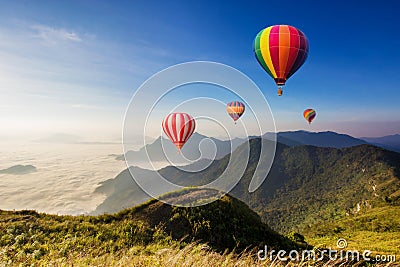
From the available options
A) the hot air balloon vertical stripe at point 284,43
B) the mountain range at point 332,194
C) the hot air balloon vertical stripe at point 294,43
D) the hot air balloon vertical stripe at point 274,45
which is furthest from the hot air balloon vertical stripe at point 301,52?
the mountain range at point 332,194

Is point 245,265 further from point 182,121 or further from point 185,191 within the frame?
point 182,121

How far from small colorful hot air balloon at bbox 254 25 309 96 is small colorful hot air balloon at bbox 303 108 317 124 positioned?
62.8 metres

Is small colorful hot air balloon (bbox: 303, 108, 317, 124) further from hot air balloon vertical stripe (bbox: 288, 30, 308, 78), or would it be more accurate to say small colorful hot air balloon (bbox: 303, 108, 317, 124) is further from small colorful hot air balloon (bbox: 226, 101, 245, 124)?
hot air balloon vertical stripe (bbox: 288, 30, 308, 78)

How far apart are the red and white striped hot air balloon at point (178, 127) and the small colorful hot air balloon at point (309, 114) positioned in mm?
67524

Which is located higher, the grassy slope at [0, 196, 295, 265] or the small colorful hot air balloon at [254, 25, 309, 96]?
the small colorful hot air balloon at [254, 25, 309, 96]

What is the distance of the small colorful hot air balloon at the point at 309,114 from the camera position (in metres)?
82.2

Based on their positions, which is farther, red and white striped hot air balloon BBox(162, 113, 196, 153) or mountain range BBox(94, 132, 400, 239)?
mountain range BBox(94, 132, 400, 239)

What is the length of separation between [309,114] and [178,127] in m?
70.7

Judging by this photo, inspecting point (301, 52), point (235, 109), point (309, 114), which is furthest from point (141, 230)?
point (309, 114)

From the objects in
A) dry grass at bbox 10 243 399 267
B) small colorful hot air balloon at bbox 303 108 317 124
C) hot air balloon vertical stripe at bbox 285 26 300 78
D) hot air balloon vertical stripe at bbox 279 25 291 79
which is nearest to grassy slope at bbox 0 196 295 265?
dry grass at bbox 10 243 399 267

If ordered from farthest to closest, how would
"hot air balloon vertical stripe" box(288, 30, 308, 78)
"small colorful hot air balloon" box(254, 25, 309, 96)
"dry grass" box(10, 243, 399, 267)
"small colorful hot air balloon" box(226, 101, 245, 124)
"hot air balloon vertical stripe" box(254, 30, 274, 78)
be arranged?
"small colorful hot air balloon" box(226, 101, 245, 124) < "hot air balloon vertical stripe" box(254, 30, 274, 78) < "hot air balloon vertical stripe" box(288, 30, 308, 78) < "small colorful hot air balloon" box(254, 25, 309, 96) < "dry grass" box(10, 243, 399, 267)

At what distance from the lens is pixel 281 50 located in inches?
949

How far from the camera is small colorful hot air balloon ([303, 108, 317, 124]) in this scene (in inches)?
3238

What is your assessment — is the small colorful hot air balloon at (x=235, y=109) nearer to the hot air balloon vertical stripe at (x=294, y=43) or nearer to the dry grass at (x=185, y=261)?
the hot air balloon vertical stripe at (x=294, y=43)
